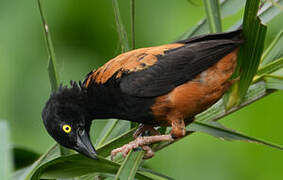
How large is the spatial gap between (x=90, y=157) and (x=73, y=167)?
0.11 metres

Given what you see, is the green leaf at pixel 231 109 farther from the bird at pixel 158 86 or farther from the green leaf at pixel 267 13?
the green leaf at pixel 267 13

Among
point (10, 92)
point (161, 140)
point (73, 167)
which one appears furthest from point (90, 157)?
point (10, 92)

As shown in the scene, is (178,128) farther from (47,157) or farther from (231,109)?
(47,157)

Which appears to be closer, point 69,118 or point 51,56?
point 51,56

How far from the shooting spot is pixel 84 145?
9.84ft

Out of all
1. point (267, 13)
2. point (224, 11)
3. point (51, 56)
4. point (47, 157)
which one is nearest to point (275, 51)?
point (267, 13)

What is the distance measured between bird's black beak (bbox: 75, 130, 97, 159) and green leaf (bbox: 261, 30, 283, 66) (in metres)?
1.13

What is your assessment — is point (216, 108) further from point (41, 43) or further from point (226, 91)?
point (41, 43)

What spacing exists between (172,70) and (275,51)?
2.33 ft

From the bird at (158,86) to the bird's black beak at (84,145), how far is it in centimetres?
1

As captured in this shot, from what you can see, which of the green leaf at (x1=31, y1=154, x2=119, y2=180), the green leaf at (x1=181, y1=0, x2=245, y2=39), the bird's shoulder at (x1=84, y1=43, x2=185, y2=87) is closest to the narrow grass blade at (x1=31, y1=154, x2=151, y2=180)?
the green leaf at (x1=31, y1=154, x2=119, y2=180)

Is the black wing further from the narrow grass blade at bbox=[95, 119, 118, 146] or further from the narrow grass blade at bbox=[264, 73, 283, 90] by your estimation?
the narrow grass blade at bbox=[264, 73, 283, 90]

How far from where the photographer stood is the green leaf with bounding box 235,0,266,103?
7.90ft

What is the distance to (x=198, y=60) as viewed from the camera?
3188mm
